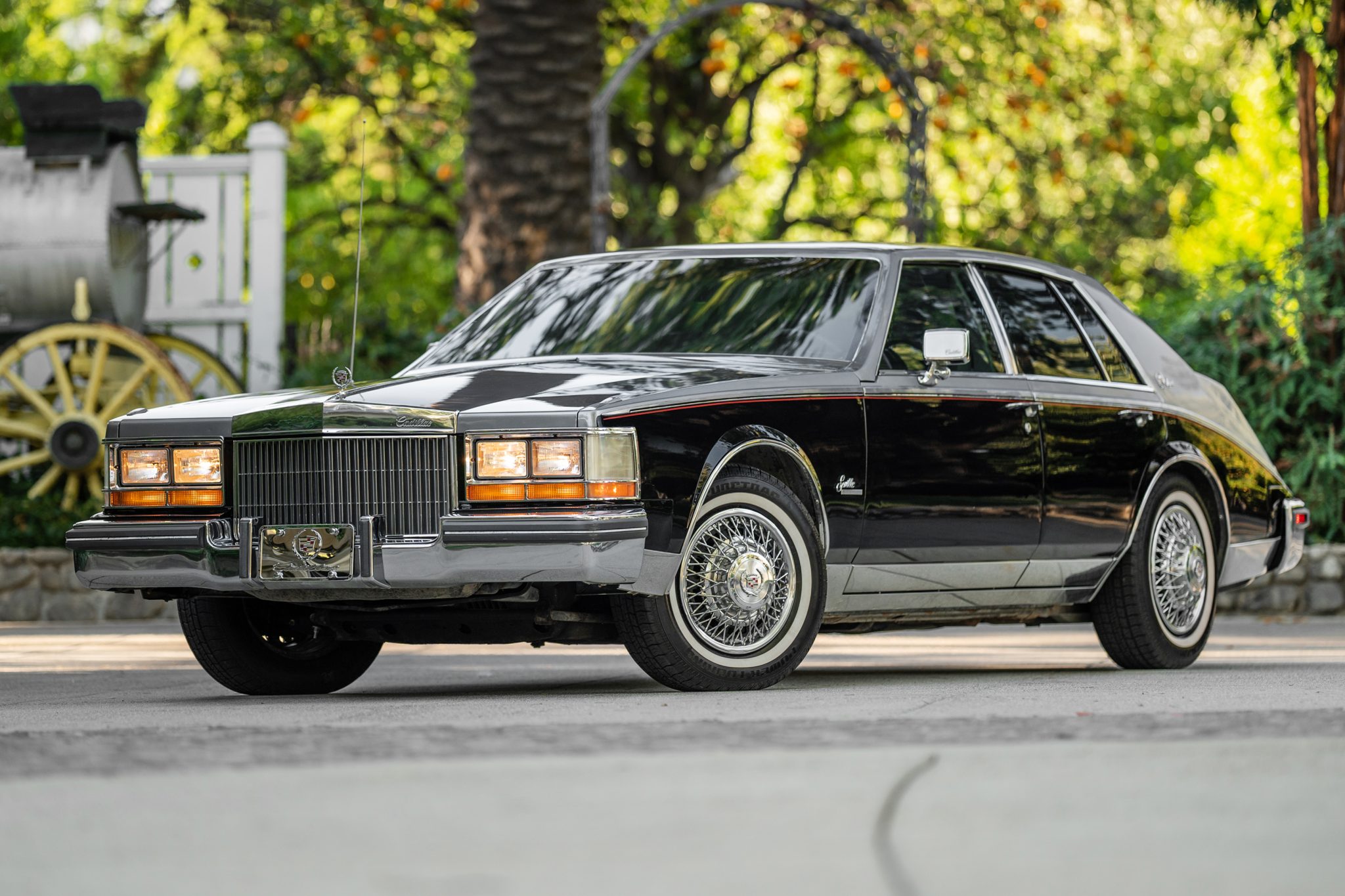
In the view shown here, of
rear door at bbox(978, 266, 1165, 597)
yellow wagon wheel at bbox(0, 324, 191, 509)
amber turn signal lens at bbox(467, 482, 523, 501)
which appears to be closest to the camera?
amber turn signal lens at bbox(467, 482, 523, 501)

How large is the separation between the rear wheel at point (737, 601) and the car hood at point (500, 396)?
362 millimetres

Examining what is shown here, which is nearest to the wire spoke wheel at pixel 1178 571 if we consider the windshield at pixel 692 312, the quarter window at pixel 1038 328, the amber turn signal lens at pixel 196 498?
the quarter window at pixel 1038 328

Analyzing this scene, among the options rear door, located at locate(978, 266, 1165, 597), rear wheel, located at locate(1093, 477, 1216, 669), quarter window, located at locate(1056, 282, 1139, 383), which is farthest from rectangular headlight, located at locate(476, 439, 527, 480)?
quarter window, located at locate(1056, 282, 1139, 383)

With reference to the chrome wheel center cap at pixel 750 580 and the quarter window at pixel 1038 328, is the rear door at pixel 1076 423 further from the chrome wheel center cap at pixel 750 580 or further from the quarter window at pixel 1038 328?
the chrome wheel center cap at pixel 750 580

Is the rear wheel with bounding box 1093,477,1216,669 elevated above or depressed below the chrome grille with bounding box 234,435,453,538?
below

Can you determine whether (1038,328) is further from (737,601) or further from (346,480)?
(346,480)

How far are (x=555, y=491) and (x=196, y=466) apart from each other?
4.25 feet

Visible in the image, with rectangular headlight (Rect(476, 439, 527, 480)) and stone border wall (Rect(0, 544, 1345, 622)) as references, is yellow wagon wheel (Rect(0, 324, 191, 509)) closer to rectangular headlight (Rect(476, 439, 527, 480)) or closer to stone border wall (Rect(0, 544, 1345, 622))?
stone border wall (Rect(0, 544, 1345, 622))

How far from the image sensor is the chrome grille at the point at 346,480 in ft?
21.5

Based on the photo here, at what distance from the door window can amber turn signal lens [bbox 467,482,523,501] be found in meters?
1.64

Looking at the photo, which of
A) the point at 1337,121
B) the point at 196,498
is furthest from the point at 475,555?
the point at 1337,121

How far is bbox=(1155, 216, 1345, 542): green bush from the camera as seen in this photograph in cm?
1337

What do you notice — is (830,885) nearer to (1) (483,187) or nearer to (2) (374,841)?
(2) (374,841)

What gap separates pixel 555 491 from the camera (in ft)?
21.2
